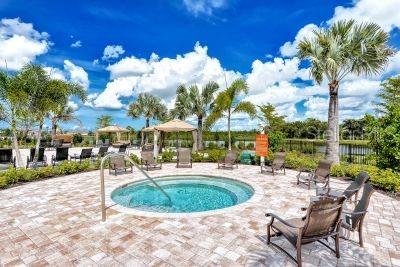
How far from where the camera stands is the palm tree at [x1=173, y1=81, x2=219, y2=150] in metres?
21.4

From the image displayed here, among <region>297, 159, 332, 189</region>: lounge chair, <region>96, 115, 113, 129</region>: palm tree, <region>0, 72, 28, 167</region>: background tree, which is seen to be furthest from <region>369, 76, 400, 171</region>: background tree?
<region>96, 115, 113, 129</region>: palm tree

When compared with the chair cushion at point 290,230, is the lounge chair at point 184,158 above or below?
above

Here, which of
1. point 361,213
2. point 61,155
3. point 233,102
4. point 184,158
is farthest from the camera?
point 233,102

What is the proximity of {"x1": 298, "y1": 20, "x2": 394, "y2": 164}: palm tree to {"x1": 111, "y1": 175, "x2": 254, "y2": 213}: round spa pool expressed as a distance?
5.55 metres

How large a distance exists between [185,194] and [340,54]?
A: 9249 millimetres

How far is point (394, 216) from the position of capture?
5426 mm

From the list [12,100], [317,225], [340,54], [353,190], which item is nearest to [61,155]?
[12,100]

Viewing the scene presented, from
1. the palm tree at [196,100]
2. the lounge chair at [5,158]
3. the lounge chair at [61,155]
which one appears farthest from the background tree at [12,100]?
the palm tree at [196,100]

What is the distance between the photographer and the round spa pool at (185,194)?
23.2 feet

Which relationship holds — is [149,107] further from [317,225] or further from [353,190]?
[317,225]

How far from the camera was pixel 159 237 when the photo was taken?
4.32 metres

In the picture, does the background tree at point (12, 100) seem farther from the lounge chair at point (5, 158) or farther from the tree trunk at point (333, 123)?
the tree trunk at point (333, 123)

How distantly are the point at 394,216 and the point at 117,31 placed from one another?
1691 centimetres

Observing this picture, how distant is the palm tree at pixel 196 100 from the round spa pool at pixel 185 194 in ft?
38.9
